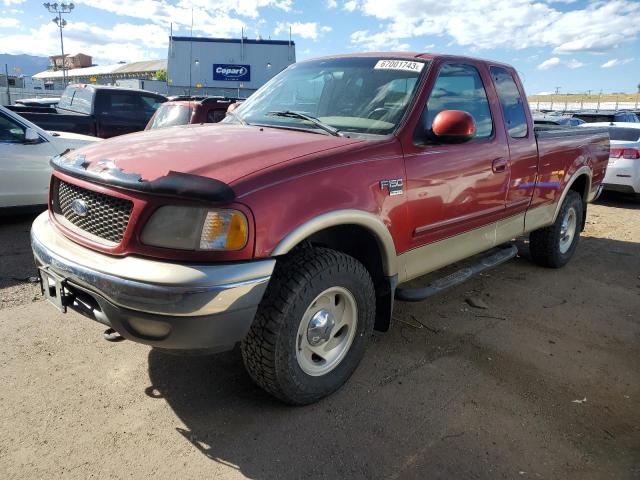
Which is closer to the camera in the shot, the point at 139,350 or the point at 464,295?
the point at 139,350

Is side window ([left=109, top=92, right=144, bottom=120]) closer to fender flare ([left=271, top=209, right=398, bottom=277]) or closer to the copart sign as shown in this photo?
the copart sign

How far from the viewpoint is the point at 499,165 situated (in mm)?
3842

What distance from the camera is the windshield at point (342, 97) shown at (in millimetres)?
3217

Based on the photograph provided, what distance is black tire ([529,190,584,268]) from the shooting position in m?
5.29

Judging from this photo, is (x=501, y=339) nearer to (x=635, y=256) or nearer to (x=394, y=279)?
(x=394, y=279)

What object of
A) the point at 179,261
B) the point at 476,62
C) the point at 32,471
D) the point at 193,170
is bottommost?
the point at 32,471

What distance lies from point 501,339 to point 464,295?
930mm

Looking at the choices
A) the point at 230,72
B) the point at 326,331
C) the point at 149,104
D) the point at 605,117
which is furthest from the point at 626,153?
the point at 230,72

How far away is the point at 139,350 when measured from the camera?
335 cm

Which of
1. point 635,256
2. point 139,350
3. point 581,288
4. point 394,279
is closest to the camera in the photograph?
point 394,279

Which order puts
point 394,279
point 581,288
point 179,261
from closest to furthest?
point 179,261 < point 394,279 < point 581,288

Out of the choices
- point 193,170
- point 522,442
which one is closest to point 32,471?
point 193,170

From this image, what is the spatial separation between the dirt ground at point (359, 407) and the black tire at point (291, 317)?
18 cm

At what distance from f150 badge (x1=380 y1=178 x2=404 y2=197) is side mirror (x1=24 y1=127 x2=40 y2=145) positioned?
518cm
